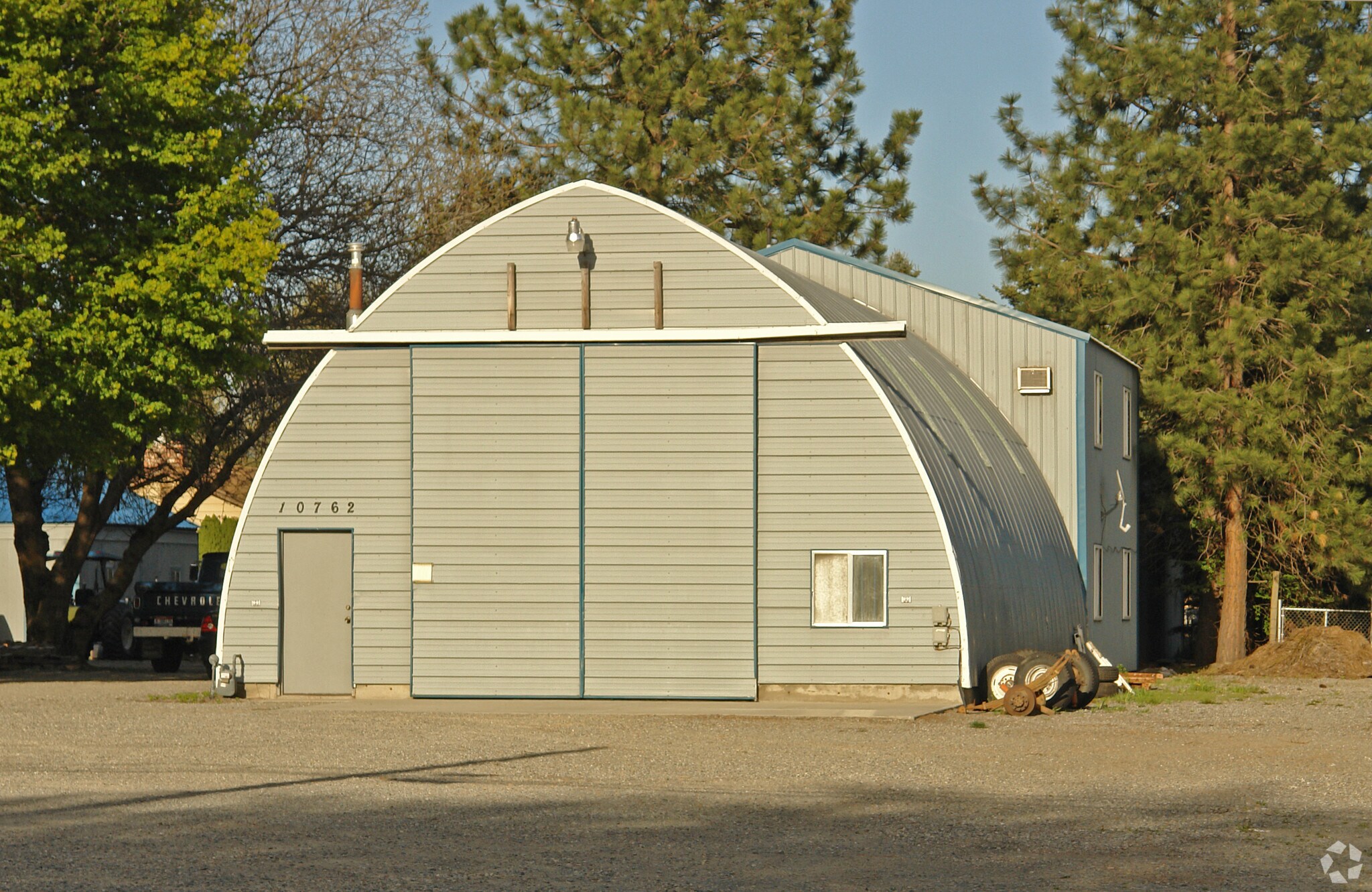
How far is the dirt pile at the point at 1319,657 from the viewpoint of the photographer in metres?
31.8

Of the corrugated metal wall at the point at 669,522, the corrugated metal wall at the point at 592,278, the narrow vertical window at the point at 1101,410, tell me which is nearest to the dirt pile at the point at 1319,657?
the narrow vertical window at the point at 1101,410

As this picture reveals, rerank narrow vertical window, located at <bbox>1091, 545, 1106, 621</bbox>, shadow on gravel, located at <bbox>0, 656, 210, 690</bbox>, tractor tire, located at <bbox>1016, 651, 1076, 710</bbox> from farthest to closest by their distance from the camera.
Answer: shadow on gravel, located at <bbox>0, 656, 210, 690</bbox>
narrow vertical window, located at <bbox>1091, 545, 1106, 621</bbox>
tractor tire, located at <bbox>1016, 651, 1076, 710</bbox>

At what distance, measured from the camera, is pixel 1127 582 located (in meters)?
31.4

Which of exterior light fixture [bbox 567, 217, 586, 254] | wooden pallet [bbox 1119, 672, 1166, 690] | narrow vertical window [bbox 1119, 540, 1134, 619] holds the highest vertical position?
exterior light fixture [bbox 567, 217, 586, 254]

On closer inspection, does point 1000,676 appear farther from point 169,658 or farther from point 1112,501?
point 169,658

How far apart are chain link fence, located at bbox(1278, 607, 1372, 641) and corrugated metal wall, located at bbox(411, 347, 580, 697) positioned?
20.1m

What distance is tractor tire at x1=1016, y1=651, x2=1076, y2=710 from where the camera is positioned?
68.9ft

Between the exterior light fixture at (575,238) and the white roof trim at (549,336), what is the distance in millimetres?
1038

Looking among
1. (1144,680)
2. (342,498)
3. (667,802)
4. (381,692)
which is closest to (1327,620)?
(1144,680)

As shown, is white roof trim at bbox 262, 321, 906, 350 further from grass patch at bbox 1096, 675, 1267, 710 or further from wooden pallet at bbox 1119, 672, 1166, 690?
wooden pallet at bbox 1119, 672, 1166, 690

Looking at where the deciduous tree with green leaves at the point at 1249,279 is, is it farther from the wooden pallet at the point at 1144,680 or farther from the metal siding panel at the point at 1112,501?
the wooden pallet at the point at 1144,680

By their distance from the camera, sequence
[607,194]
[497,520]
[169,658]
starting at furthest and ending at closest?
[169,658] → [607,194] → [497,520]

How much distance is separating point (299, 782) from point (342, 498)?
970 centimetres

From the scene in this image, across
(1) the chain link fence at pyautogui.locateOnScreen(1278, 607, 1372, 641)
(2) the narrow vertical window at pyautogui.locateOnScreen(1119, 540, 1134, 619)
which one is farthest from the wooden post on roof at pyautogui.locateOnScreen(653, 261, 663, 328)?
(1) the chain link fence at pyautogui.locateOnScreen(1278, 607, 1372, 641)
